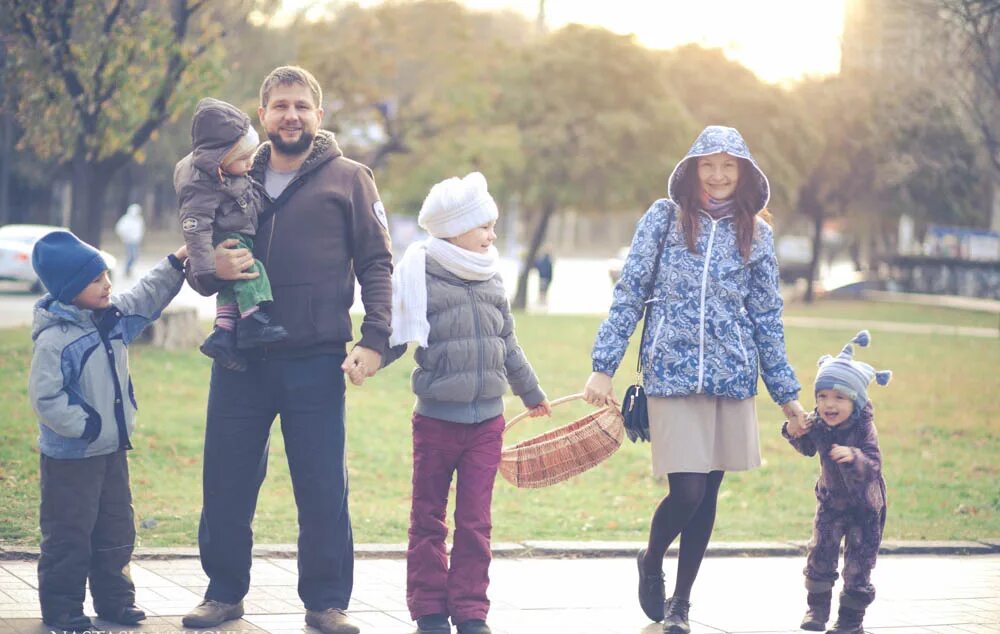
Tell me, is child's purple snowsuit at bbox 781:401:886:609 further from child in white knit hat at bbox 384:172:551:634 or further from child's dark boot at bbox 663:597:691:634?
child in white knit hat at bbox 384:172:551:634

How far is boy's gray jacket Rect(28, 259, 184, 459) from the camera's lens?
488 centimetres

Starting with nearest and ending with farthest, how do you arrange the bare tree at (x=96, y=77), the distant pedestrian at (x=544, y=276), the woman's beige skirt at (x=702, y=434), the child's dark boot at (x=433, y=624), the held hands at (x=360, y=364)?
the held hands at (x=360, y=364)
the child's dark boot at (x=433, y=624)
the woman's beige skirt at (x=702, y=434)
the bare tree at (x=96, y=77)
the distant pedestrian at (x=544, y=276)

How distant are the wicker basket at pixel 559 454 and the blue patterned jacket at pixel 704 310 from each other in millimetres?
418

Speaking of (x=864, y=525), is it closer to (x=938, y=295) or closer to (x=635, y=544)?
(x=635, y=544)

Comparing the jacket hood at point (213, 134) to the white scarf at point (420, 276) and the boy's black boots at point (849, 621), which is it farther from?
the boy's black boots at point (849, 621)

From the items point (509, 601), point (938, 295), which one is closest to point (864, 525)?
point (509, 601)

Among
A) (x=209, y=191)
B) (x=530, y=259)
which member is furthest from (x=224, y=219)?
(x=530, y=259)

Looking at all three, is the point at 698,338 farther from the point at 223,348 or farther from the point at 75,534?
the point at 75,534

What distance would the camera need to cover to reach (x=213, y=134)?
4926 mm

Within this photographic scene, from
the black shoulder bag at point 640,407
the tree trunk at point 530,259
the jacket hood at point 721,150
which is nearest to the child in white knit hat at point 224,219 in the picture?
the black shoulder bag at point 640,407

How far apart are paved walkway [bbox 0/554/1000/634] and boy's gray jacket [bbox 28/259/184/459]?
689 mm

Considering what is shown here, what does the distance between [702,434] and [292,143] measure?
1.95m

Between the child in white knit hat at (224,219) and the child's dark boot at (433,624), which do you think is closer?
the child in white knit hat at (224,219)

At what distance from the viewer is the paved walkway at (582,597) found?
5469mm
